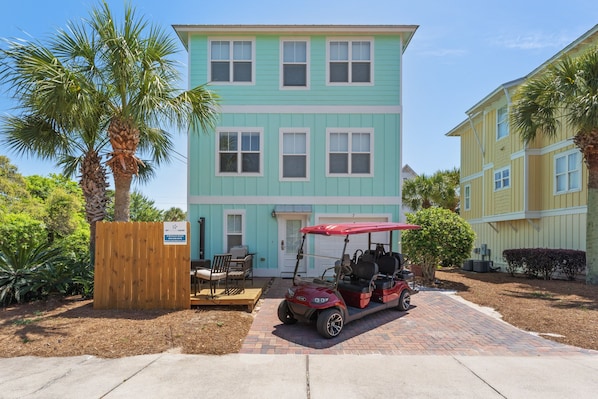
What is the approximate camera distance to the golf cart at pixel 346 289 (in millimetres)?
5613

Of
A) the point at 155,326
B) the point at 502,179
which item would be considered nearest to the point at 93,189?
the point at 155,326

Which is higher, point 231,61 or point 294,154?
point 231,61

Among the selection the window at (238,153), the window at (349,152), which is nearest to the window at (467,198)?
the window at (349,152)

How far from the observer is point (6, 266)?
302 inches

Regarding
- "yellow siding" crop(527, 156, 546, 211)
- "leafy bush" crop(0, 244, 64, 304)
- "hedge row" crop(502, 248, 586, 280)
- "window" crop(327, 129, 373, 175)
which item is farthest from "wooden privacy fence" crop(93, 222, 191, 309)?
"yellow siding" crop(527, 156, 546, 211)

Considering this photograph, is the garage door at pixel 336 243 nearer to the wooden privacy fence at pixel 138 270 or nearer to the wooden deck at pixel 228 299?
the wooden deck at pixel 228 299

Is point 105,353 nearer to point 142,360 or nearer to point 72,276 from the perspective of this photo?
point 142,360

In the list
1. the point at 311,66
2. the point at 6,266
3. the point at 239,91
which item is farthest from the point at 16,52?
the point at 311,66

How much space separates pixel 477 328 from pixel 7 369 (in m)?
7.31

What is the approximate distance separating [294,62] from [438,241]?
7538mm

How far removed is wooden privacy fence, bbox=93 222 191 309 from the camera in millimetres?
7020

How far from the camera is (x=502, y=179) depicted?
1620 cm

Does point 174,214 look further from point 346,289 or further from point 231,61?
point 346,289

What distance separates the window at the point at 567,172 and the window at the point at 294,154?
33.4 feet
